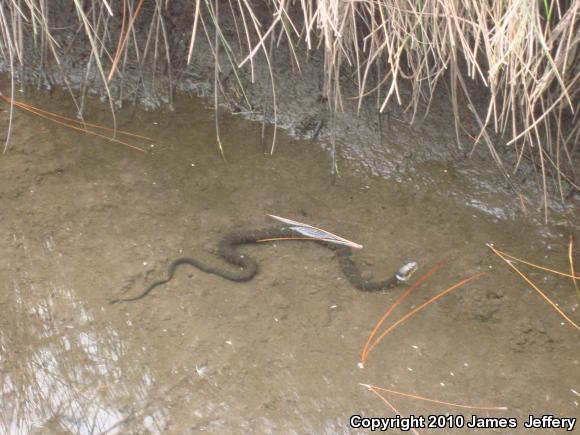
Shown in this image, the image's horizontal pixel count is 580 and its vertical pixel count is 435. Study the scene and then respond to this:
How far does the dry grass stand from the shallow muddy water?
Result: 35cm

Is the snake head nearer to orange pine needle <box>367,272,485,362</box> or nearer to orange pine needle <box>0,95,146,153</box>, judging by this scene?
orange pine needle <box>367,272,485,362</box>

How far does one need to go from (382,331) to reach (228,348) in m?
0.61

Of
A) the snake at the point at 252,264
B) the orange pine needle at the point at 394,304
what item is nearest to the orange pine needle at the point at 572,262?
the orange pine needle at the point at 394,304

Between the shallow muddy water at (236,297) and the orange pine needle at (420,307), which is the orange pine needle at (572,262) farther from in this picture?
the orange pine needle at (420,307)

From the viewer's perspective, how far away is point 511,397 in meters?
2.61

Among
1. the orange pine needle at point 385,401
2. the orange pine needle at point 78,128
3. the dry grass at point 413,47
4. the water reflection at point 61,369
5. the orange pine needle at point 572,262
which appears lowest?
the orange pine needle at point 385,401

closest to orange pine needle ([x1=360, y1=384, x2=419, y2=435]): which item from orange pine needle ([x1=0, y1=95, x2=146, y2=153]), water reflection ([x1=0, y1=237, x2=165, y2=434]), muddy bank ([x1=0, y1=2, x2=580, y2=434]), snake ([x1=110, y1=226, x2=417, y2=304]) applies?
muddy bank ([x1=0, y1=2, x2=580, y2=434])

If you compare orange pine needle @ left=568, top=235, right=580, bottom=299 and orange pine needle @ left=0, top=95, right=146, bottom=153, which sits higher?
orange pine needle @ left=0, top=95, right=146, bottom=153

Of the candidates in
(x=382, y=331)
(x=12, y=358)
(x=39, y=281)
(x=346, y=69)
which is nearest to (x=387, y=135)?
(x=346, y=69)

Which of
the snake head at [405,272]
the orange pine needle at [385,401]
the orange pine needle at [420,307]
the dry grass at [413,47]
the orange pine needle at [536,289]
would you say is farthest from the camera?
the snake head at [405,272]

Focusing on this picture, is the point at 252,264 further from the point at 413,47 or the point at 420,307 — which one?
the point at 413,47

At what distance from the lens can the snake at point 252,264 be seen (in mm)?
2988

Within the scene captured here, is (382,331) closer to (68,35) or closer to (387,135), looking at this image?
(387,135)

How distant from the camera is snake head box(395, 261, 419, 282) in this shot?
10.1ft
